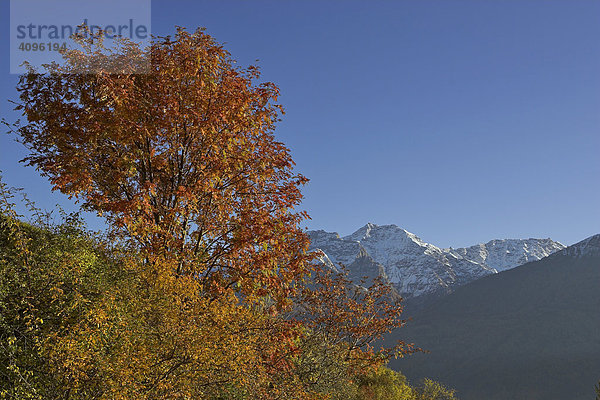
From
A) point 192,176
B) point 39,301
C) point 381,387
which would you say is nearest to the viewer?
point 39,301

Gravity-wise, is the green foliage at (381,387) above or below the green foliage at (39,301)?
below

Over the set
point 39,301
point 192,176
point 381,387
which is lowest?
point 381,387

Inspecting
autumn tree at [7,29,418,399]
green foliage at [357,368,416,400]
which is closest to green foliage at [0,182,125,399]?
autumn tree at [7,29,418,399]

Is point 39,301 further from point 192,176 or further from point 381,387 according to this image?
point 381,387

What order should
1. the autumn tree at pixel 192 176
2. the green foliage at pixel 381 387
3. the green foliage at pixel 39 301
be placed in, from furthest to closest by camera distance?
1. the green foliage at pixel 381 387
2. the autumn tree at pixel 192 176
3. the green foliage at pixel 39 301

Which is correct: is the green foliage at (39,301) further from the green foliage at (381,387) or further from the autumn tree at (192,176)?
the green foliage at (381,387)

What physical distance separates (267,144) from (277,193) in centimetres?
144

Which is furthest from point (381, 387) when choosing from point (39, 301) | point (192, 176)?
point (39, 301)

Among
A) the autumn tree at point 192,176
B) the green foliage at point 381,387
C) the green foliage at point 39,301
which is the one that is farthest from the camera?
the green foliage at point 381,387

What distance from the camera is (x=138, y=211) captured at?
42.9 ft

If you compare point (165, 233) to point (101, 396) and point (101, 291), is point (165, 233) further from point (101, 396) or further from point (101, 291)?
point (101, 396)

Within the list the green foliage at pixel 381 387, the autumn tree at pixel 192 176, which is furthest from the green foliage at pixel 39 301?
the green foliage at pixel 381 387

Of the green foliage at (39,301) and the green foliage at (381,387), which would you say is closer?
the green foliage at (39,301)

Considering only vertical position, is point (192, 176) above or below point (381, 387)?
above
